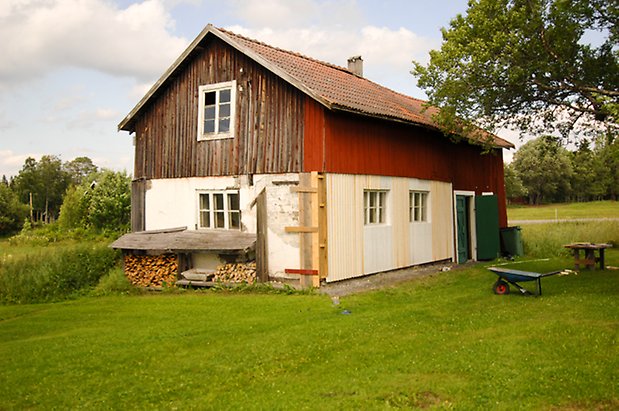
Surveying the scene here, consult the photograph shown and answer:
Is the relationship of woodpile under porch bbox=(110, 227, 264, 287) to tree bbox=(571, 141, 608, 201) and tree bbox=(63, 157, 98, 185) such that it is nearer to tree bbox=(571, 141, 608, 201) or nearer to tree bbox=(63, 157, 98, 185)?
tree bbox=(571, 141, 608, 201)

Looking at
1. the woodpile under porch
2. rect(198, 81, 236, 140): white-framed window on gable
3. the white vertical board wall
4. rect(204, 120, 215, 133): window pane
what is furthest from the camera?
rect(204, 120, 215, 133): window pane

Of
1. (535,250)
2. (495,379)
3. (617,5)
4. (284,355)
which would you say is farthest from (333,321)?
(535,250)

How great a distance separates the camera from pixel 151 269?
1485cm

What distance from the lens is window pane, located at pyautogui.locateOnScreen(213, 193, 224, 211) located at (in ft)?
48.6

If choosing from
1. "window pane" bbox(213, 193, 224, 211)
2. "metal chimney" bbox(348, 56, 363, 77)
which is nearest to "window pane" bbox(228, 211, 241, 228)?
"window pane" bbox(213, 193, 224, 211)

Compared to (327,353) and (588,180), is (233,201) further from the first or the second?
(588,180)

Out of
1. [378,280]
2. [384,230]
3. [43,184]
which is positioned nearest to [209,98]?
[384,230]

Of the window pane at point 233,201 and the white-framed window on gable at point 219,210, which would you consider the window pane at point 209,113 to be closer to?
the white-framed window on gable at point 219,210

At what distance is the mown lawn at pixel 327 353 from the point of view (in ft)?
19.2

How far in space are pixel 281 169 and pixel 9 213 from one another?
157 feet

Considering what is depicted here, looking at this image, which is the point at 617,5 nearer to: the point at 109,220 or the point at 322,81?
the point at 322,81

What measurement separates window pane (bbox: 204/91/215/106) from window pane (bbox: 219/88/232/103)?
0.33 metres

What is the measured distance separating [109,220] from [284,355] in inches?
1175

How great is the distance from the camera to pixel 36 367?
24.5 feet
